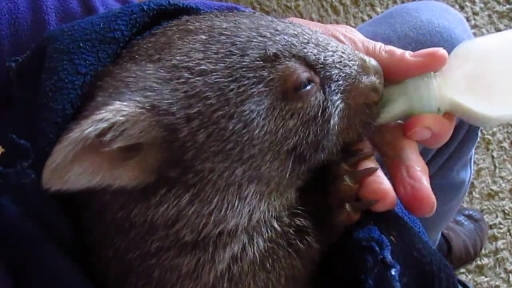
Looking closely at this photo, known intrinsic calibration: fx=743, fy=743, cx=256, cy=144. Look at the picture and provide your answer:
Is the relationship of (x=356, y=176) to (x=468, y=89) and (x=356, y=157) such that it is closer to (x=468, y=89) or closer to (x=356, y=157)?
(x=356, y=157)

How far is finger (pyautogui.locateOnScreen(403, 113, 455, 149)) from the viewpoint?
98 centimetres

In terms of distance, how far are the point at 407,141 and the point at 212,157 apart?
0.30 metres

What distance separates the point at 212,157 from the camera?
887 millimetres

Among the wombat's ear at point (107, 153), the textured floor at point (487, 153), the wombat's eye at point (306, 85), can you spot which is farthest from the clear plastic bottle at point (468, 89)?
the textured floor at point (487, 153)

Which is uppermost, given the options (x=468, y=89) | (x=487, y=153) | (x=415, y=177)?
(x=468, y=89)

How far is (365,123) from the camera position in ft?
3.24

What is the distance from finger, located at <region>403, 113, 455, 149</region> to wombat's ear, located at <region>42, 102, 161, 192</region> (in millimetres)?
347

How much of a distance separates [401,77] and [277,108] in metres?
0.20

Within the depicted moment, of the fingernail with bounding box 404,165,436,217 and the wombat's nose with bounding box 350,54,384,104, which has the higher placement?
the wombat's nose with bounding box 350,54,384,104

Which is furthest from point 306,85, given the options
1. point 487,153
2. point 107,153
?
point 487,153

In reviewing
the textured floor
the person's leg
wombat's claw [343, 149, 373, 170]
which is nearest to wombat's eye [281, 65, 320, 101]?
wombat's claw [343, 149, 373, 170]

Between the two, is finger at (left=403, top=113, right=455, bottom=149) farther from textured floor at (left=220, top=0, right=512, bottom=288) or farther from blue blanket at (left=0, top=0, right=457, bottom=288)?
textured floor at (left=220, top=0, right=512, bottom=288)

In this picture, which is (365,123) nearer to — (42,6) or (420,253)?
(420,253)

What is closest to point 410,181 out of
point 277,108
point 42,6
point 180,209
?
point 277,108
